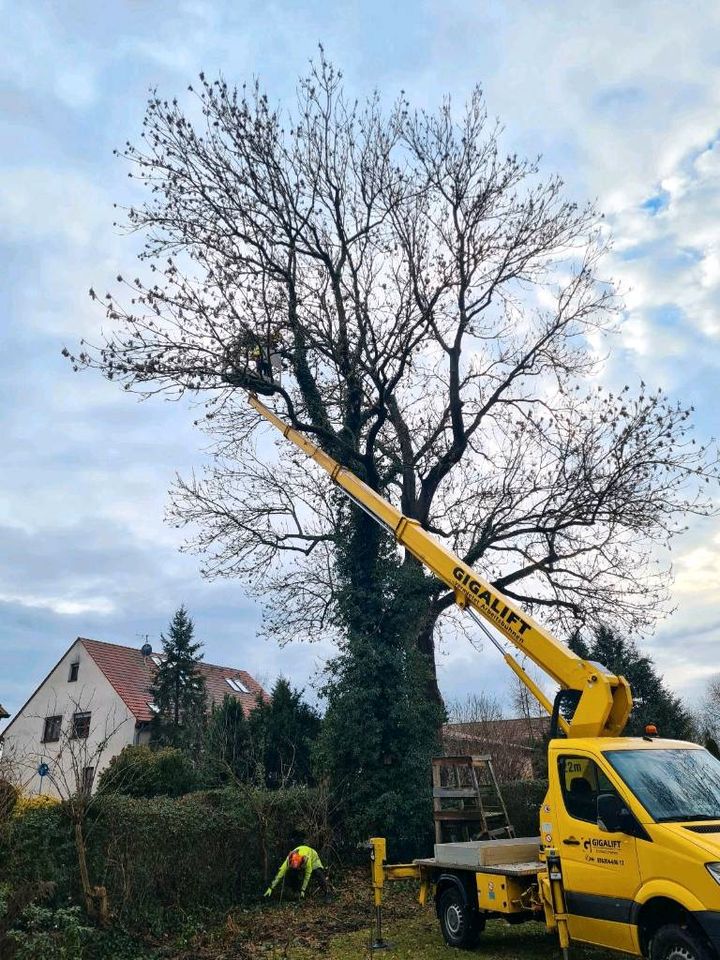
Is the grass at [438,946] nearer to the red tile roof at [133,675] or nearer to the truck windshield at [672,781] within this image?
the truck windshield at [672,781]

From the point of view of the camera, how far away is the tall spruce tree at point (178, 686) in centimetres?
2922

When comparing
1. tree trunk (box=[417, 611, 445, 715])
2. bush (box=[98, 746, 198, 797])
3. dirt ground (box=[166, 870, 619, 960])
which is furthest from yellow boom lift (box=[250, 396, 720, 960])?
bush (box=[98, 746, 198, 797])

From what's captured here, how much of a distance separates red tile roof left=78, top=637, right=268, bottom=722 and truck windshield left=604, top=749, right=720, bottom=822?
26.5 m

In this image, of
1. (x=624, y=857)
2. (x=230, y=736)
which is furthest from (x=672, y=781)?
(x=230, y=736)

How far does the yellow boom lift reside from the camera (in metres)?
6.25

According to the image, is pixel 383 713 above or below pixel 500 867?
above

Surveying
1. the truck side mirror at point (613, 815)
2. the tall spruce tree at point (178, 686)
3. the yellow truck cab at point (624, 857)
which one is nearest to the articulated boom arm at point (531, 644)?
the yellow truck cab at point (624, 857)

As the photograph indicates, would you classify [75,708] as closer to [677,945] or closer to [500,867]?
[500,867]

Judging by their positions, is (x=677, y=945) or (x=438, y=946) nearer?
(x=677, y=945)

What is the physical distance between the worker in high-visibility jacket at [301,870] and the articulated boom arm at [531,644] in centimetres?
489

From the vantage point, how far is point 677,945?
6.15m

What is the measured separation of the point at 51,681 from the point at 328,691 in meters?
25.0

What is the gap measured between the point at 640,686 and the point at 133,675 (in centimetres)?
2258

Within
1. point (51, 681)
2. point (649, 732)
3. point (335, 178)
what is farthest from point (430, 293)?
point (51, 681)
